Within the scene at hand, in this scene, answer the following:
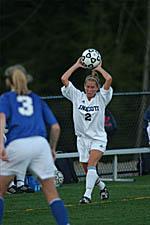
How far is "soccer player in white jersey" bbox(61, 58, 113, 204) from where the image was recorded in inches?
651

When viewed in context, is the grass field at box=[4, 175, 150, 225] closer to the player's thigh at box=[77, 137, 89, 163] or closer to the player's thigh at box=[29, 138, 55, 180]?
the player's thigh at box=[77, 137, 89, 163]

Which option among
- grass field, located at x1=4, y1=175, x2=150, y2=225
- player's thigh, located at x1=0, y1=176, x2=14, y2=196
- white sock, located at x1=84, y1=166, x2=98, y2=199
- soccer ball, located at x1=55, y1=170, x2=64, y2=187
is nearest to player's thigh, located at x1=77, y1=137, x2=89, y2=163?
white sock, located at x1=84, y1=166, x2=98, y2=199

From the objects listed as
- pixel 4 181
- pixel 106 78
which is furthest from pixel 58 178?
pixel 4 181

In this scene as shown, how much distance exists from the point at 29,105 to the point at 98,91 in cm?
404

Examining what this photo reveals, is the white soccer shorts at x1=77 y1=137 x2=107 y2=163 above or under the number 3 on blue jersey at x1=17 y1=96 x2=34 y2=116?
under

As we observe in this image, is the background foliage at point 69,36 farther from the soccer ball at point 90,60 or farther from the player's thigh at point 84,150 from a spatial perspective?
the player's thigh at point 84,150

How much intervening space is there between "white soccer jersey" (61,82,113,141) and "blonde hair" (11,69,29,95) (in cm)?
401

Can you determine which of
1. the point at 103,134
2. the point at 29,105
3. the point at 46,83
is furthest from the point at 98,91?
the point at 46,83

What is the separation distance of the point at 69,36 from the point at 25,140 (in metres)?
30.0

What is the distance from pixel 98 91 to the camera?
16.8 meters

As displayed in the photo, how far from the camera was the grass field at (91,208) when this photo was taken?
580 inches

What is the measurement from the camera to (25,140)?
41.7 feet

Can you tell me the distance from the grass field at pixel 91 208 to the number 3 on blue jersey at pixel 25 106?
2.21 metres

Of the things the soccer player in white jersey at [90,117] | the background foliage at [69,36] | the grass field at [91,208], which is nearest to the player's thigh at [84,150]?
the soccer player in white jersey at [90,117]
